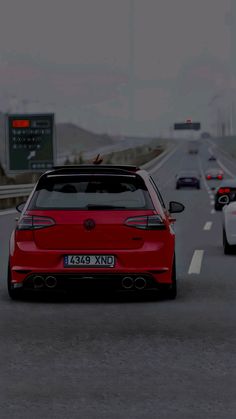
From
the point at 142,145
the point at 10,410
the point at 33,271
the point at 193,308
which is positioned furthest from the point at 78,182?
the point at 142,145

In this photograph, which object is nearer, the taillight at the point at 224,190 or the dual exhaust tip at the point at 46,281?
the dual exhaust tip at the point at 46,281

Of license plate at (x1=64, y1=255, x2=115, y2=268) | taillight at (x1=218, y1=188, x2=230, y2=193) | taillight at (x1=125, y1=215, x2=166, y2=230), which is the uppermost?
taillight at (x1=125, y1=215, x2=166, y2=230)

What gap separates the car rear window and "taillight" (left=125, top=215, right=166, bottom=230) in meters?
0.12

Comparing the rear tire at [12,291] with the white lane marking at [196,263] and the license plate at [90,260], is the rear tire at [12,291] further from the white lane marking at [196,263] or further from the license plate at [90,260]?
the white lane marking at [196,263]

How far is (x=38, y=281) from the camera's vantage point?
32.8 ft

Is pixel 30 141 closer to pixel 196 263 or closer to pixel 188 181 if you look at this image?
pixel 188 181

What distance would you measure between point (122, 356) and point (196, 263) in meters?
7.15

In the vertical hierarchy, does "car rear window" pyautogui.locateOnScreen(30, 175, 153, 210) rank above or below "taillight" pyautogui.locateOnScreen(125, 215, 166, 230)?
above

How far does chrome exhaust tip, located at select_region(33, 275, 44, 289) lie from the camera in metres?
9.95

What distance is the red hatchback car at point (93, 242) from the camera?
9.91 metres

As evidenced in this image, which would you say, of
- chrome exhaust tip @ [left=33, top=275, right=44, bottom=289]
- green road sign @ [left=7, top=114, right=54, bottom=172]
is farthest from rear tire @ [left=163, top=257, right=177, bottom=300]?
green road sign @ [left=7, top=114, right=54, bottom=172]

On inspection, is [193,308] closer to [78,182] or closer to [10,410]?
[78,182]

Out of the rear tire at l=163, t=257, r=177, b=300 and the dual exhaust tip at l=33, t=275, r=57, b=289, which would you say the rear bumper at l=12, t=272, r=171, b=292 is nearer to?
the dual exhaust tip at l=33, t=275, r=57, b=289

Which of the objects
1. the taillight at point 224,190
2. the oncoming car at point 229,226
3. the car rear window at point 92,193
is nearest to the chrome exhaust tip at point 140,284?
the car rear window at point 92,193
